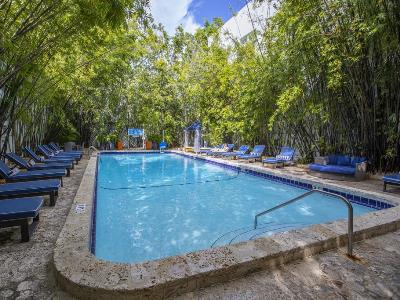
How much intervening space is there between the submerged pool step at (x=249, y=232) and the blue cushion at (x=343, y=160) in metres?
2.81

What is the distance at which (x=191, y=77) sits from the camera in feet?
46.5

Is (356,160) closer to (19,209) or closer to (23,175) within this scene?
(19,209)

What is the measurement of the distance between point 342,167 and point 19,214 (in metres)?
6.00

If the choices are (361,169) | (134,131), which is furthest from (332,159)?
(134,131)

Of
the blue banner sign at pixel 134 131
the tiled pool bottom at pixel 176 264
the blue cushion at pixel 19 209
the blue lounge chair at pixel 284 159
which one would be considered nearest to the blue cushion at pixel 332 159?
the blue lounge chair at pixel 284 159

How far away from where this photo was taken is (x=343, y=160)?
616 centimetres

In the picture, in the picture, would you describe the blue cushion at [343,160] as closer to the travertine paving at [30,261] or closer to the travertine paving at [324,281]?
the travertine paving at [324,281]

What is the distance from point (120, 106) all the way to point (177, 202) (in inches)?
451

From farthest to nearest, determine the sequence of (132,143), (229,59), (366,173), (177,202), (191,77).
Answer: (132,143) < (191,77) < (229,59) < (366,173) < (177,202)

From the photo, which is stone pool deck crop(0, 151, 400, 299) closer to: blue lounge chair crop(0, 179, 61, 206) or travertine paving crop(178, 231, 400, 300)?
travertine paving crop(178, 231, 400, 300)

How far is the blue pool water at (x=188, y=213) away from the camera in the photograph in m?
3.48

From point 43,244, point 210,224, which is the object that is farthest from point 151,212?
point 43,244

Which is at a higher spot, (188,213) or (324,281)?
(324,281)

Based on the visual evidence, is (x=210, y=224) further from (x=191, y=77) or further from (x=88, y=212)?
(x=191, y=77)
